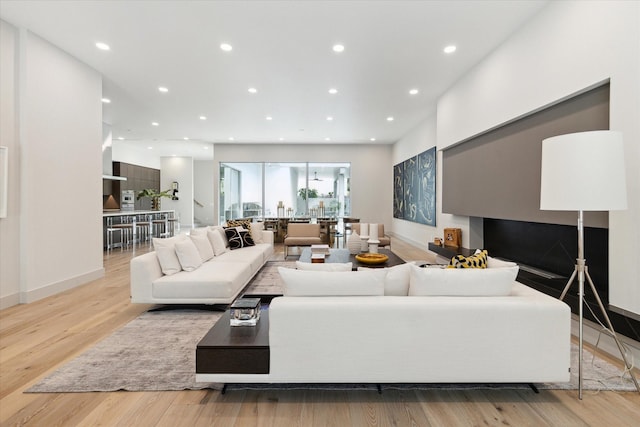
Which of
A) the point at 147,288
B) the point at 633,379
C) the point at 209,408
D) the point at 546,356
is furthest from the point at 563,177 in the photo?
the point at 147,288

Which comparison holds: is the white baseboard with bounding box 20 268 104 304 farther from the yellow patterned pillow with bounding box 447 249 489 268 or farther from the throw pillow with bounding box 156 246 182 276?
the yellow patterned pillow with bounding box 447 249 489 268

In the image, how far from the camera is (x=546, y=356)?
1.87 metres

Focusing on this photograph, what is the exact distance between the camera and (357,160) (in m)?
10.4

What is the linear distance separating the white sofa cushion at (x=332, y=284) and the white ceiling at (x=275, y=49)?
266 cm

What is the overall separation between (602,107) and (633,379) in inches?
78.4

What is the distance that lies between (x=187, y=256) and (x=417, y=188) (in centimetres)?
578

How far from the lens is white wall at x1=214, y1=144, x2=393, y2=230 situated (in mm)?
10289

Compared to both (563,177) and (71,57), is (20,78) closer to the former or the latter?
(71,57)

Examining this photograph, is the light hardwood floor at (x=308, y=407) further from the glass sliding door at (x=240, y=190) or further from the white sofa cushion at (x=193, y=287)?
the glass sliding door at (x=240, y=190)

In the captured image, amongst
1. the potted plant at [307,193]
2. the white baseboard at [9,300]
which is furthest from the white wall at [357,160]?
the white baseboard at [9,300]

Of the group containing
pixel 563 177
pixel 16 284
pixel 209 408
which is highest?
pixel 563 177

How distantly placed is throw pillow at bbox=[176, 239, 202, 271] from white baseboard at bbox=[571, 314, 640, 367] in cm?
Result: 385

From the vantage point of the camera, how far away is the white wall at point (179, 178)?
13859 millimetres

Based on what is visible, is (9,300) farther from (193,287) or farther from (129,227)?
(129,227)
